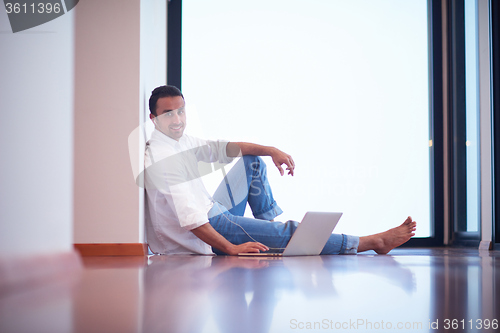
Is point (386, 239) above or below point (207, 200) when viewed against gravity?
below

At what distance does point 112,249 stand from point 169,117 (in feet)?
2.25

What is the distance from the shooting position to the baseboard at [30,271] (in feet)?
2.73

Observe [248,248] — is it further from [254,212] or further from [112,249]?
[112,249]

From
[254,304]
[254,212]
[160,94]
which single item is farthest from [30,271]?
[160,94]

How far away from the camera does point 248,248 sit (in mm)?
1919

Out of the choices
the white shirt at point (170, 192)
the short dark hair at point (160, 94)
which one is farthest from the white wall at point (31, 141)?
the short dark hair at point (160, 94)

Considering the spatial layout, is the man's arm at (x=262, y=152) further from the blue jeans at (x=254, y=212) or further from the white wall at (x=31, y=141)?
the white wall at (x=31, y=141)

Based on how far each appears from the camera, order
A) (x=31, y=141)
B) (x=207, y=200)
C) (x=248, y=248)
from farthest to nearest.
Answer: (x=207, y=200) < (x=248, y=248) < (x=31, y=141)

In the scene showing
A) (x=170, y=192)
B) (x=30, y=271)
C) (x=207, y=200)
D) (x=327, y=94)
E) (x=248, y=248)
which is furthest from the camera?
(x=327, y=94)

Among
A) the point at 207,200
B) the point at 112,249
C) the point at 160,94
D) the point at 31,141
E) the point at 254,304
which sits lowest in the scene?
the point at 112,249

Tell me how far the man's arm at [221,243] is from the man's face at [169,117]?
55cm

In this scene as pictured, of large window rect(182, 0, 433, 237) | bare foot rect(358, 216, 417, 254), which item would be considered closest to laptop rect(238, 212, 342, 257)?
bare foot rect(358, 216, 417, 254)

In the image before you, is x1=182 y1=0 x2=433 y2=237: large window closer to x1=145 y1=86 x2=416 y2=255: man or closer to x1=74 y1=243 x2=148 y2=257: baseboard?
x1=145 y1=86 x2=416 y2=255: man

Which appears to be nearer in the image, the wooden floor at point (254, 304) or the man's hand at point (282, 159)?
the wooden floor at point (254, 304)
